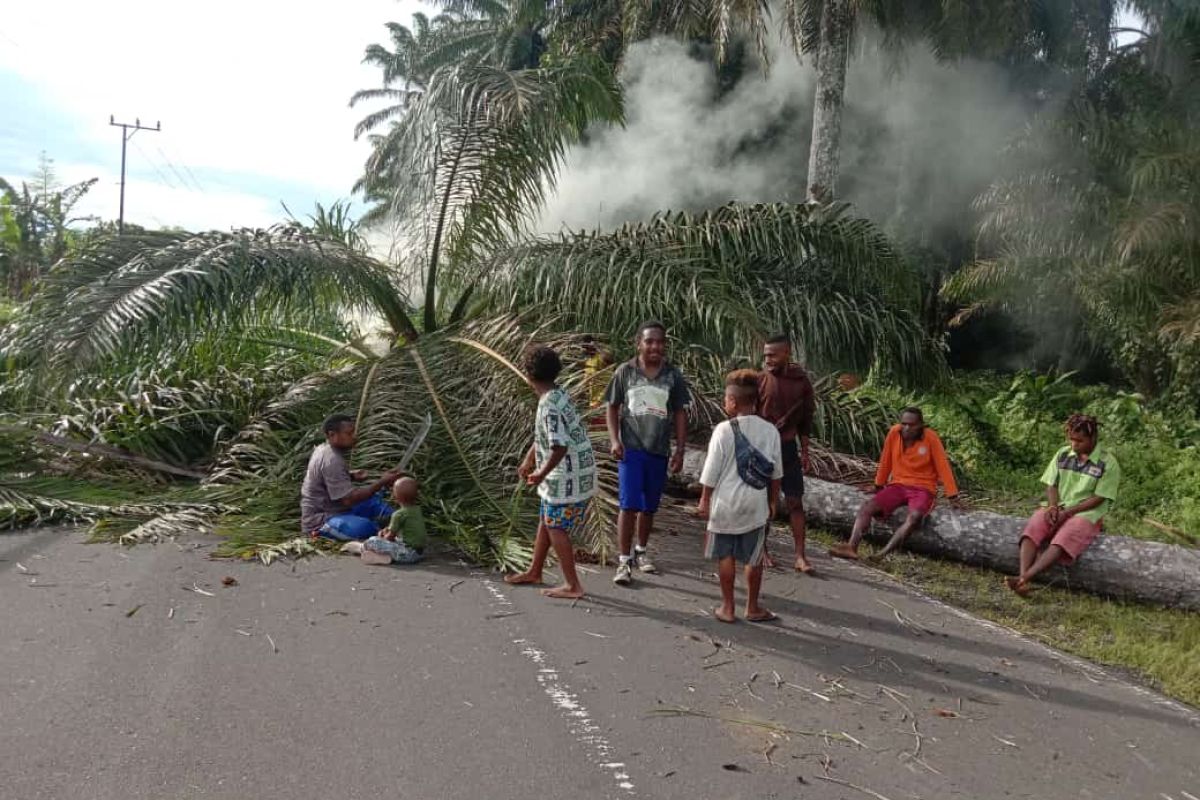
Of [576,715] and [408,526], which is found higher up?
[408,526]

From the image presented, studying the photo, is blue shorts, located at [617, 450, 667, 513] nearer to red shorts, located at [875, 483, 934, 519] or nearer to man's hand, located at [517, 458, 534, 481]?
man's hand, located at [517, 458, 534, 481]

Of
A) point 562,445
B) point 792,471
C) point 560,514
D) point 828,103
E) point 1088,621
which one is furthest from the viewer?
point 828,103

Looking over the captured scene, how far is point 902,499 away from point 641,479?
244 centimetres

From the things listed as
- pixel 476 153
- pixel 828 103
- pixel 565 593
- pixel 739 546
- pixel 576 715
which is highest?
pixel 828 103

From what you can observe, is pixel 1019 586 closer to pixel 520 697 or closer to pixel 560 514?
pixel 560 514

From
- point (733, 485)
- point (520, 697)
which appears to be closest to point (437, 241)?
point (733, 485)

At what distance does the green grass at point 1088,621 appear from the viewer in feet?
16.3

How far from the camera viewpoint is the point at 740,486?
515 cm

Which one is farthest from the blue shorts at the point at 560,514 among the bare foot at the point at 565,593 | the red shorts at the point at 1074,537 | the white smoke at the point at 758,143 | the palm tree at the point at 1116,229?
the white smoke at the point at 758,143

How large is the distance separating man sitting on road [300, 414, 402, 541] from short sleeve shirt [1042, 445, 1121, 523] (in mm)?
4548

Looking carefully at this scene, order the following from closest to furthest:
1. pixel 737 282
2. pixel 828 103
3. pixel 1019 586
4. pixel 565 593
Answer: pixel 565 593 < pixel 1019 586 < pixel 737 282 < pixel 828 103

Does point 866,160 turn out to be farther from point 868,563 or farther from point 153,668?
point 153,668

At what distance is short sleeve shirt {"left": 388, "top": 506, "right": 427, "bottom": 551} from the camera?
243 inches

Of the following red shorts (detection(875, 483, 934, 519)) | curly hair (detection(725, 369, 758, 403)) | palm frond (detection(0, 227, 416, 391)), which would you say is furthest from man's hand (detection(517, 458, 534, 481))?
palm frond (detection(0, 227, 416, 391))
